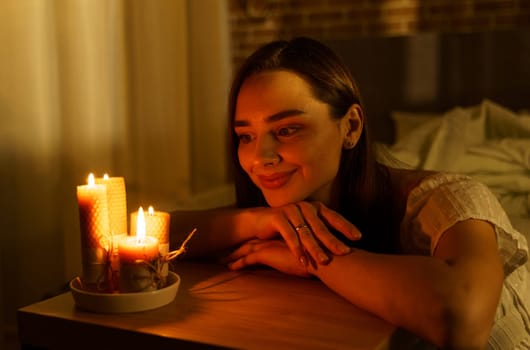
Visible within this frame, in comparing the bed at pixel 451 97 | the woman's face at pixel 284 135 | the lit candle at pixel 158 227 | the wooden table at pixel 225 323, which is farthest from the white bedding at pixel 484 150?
the lit candle at pixel 158 227

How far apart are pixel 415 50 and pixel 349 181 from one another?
1.70m

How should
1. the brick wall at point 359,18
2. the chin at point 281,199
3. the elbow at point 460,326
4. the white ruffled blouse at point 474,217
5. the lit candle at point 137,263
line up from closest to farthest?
the elbow at point 460,326 → the lit candle at point 137,263 → the white ruffled blouse at point 474,217 → the chin at point 281,199 → the brick wall at point 359,18

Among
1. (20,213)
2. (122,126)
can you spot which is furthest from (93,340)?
(122,126)

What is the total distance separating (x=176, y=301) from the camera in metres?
0.98

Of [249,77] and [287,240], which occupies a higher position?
[249,77]

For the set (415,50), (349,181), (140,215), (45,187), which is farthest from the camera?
(415,50)

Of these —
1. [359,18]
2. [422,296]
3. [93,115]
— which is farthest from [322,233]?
[359,18]

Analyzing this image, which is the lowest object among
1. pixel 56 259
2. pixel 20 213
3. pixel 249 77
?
pixel 56 259

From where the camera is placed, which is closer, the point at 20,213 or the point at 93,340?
the point at 93,340

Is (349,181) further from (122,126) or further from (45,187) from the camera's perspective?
(122,126)

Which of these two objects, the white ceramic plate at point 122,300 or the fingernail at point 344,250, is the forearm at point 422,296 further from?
the white ceramic plate at point 122,300

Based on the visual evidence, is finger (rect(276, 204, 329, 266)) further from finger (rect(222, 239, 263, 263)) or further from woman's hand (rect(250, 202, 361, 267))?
finger (rect(222, 239, 263, 263))

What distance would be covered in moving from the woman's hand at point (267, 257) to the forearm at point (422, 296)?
0.14 meters

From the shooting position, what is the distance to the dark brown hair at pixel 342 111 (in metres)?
1.12
